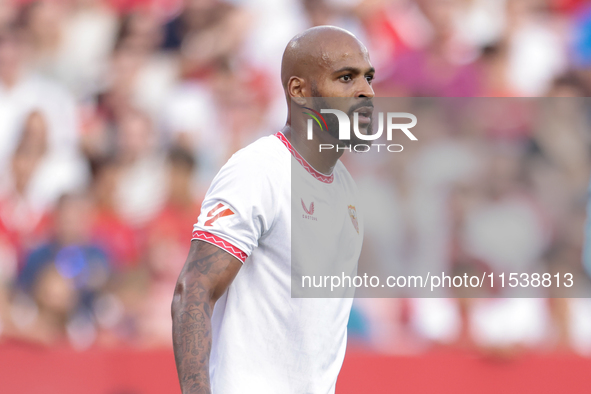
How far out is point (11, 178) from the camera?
5.28 meters

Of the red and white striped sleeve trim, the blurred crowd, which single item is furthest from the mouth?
the blurred crowd

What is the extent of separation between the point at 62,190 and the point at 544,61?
13.0 feet

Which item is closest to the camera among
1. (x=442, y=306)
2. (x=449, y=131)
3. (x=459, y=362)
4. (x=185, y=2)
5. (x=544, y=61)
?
(x=459, y=362)

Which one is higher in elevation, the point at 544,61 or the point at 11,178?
the point at 544,61

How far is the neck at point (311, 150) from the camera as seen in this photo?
7.50 feet

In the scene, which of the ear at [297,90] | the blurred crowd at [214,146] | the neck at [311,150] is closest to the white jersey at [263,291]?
the neck at [311,150]

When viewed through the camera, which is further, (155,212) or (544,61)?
(544,61)

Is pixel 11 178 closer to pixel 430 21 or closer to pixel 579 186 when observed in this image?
pixel 430 21

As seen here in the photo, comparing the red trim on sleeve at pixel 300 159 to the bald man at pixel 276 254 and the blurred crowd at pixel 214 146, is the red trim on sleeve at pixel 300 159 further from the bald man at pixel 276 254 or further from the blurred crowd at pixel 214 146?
the blurred crowd at pixel 214 146

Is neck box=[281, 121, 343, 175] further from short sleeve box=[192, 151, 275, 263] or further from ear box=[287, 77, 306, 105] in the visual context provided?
short sleeve box=[192, 151, 275, 263]

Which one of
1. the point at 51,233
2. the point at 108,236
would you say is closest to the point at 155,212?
the point at 108,236

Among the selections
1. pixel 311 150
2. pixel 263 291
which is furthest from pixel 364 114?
pixel 263 291

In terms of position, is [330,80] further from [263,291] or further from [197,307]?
[197,307]

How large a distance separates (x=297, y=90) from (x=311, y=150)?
0.70 feet
